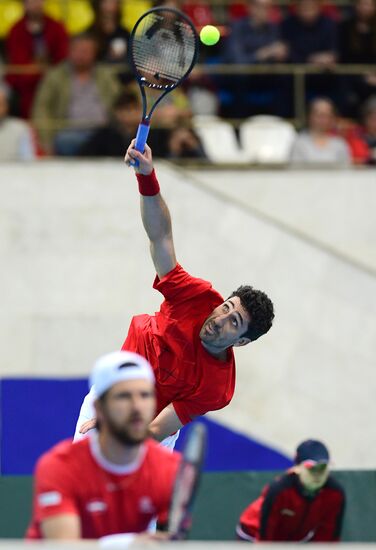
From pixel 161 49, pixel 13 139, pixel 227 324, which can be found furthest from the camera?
pixel 13 139

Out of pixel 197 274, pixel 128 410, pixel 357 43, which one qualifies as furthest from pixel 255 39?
pixel 128 410

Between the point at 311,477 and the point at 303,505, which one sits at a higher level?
the point at 311,477

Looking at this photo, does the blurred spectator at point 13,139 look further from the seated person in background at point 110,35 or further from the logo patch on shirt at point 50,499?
the logo patch on shirt at point 50,499

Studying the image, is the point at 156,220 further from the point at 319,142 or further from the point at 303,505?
the point at 319,142

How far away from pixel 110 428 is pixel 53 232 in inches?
274

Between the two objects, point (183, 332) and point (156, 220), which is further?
point (183, 332)

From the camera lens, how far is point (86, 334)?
12.6 metres

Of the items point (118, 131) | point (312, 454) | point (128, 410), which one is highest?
point (128, 410)

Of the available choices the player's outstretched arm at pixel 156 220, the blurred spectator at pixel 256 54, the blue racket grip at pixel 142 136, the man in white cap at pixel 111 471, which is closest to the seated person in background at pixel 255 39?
the blurred spectator at pixel 256 54

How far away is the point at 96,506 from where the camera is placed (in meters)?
5.99

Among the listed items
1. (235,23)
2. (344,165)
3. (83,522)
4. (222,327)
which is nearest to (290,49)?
(235,23)

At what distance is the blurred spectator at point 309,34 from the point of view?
13.8 meters

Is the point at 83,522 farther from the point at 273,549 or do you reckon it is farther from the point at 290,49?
the point at 290,49

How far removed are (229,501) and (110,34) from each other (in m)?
5.11
